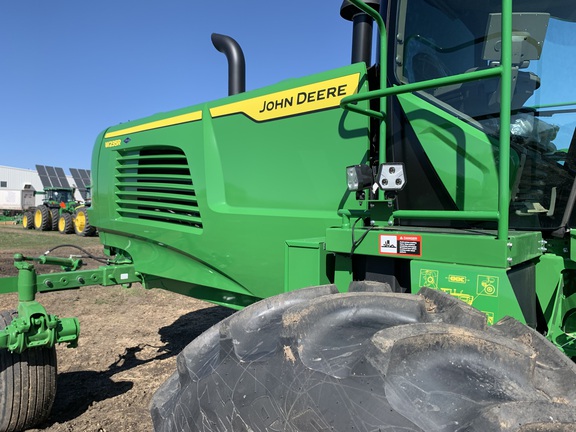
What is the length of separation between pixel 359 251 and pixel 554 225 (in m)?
0.75

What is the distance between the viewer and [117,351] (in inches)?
174

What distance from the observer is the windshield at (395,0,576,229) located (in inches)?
70.8

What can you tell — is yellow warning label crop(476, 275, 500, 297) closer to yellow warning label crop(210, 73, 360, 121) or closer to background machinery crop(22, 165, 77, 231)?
yellow warning label crop(210, 73, 360, 121)

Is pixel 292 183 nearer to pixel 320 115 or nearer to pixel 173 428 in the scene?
pixel 320 115

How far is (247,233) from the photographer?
103 inches

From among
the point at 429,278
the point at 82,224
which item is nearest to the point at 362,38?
the point at 429,278

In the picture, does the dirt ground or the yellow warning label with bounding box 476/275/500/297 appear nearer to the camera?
the yellow warning label with bounding box 476/275/500/297

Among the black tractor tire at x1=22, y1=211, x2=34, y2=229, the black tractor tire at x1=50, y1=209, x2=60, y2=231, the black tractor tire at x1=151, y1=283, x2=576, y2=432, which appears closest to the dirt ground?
the black tractor tire at x1=151, y1=283, x2=576, y2=432

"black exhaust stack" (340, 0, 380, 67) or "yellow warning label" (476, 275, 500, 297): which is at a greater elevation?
"black exhaust stack" (340, 0, 380, 67)

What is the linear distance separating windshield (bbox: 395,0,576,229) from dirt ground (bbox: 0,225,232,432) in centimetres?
262

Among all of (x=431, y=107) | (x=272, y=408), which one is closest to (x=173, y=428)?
(x=272, y=408)

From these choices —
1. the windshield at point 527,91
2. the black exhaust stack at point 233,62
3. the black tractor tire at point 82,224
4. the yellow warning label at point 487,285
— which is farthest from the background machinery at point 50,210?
the yellow warning label at point 487,285

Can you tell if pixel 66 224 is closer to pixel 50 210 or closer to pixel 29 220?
pixel 50 210

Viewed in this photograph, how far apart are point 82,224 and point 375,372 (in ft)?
69.7
